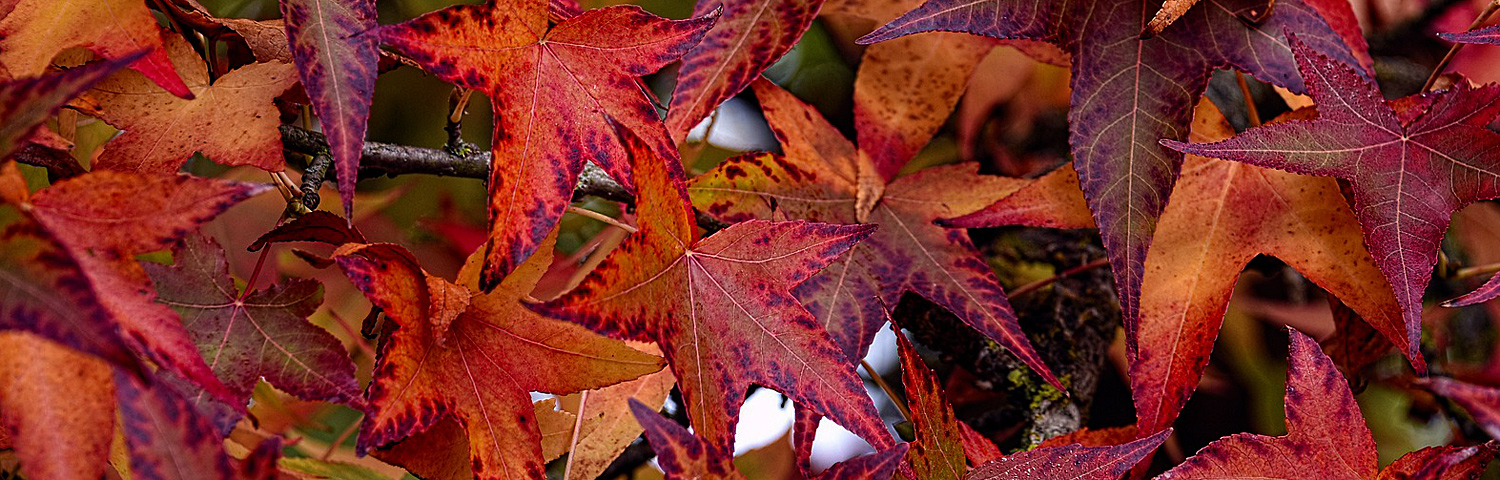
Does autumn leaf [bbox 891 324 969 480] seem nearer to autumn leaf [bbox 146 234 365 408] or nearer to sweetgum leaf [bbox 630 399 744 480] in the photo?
sweetgum leaf [bbox 630 399 744 480]

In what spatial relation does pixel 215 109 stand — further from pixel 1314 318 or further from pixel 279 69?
pixel 1314 318

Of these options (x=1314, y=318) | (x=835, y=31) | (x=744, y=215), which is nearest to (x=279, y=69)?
(x=744, y=215)

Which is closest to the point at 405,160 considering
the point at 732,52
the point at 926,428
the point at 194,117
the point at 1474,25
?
the point at 194,117

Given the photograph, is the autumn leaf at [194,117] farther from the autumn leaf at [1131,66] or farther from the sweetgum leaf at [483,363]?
the autumn leaf at [1131,66]

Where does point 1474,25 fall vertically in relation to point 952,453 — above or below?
above


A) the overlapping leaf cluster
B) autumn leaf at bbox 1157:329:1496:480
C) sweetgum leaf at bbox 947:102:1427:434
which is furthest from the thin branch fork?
autumn leaf at bbox 1157:329:1496:480

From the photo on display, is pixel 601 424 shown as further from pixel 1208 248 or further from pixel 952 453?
pixel 1208 248
